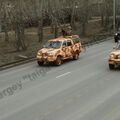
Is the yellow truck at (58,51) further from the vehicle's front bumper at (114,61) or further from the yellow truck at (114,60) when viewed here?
the vehicle's front bumper at (114,61)

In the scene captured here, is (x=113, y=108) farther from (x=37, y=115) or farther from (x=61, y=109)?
(x=37, y=115)

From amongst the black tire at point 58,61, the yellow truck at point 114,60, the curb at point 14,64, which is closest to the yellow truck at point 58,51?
the black tire at point 58,61

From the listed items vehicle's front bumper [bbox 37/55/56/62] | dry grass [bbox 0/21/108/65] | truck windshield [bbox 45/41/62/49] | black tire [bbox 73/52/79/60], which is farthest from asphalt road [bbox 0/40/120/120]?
dry grass [bbox 0/21/108/65]

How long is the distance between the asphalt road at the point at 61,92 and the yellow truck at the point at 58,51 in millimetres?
585

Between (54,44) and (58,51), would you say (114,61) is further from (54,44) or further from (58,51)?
(54,44)

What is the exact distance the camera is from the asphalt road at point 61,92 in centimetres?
1658

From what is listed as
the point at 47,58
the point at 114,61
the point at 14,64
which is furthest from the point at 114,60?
the point at 14,64

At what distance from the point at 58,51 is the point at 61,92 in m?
9.82

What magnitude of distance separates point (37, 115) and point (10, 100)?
10.4 ft

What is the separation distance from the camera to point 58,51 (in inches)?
1181

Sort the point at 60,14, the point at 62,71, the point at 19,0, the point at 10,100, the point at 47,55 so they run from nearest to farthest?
1. the point at 10,100
2. the point at 62,71
3. the point at 47,55
4. the point at 19,0
5. the point at 60,14

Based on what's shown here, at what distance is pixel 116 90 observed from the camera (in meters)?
20.7

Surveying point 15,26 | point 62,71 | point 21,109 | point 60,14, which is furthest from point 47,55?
point 60,14

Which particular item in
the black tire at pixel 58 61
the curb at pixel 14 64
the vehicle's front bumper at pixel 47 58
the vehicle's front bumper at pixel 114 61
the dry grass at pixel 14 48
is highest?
the vehicle's front bumper at pixel 114 61
